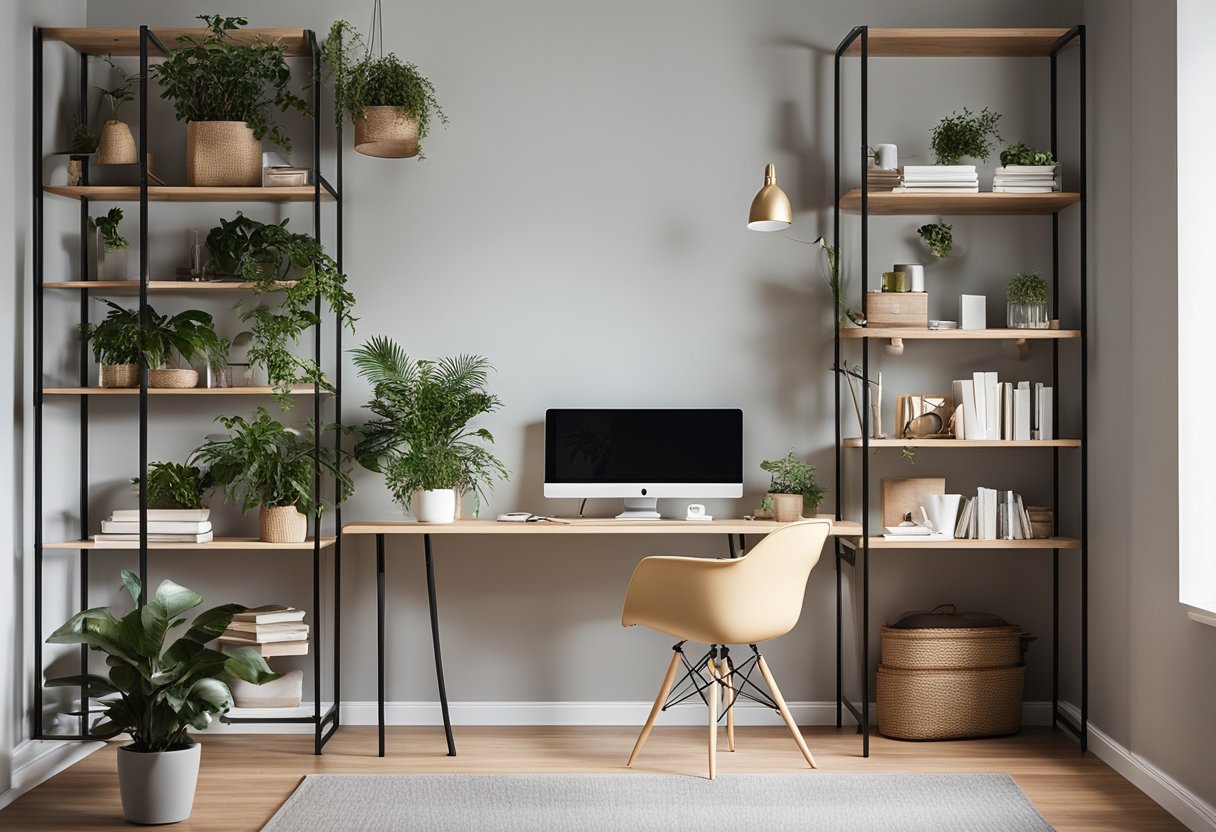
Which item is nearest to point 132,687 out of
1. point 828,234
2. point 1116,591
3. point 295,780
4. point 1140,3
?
point 295,780

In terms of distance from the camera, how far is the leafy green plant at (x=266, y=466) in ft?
12.0

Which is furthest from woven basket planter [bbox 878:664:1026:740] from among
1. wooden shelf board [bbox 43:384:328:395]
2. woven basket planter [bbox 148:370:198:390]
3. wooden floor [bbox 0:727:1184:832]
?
woven basket planter [bbox 148:370:198:390]

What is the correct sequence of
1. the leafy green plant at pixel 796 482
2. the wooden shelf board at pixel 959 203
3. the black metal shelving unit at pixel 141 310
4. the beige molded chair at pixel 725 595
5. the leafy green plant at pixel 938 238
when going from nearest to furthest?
1. the beige molded chair at pixel 725 595
2. the black metal shelving unit at pixel 141 310
3. the wooden shelf board at pixel 959 203
4. the leafy green plant at pixel 796 482
5. the leafy green plant at pixel 938 238

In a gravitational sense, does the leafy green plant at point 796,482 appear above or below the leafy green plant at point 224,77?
below

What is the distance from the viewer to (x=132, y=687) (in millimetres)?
3037

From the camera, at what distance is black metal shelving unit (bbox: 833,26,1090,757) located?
3705 mm

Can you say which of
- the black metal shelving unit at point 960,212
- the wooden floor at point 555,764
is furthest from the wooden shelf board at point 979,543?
the wooden floor at point 555,764

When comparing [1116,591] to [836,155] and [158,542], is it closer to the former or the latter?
[836,155]

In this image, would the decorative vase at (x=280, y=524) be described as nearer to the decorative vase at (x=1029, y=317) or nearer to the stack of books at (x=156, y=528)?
the stack of books at (x=156, y=528)

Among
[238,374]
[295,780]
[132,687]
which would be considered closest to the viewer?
[132,687]

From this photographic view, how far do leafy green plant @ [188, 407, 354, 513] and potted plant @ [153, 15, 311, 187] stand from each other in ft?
2.99

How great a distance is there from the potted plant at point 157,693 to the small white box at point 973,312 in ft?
9.01

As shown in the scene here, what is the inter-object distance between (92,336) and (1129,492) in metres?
3.66

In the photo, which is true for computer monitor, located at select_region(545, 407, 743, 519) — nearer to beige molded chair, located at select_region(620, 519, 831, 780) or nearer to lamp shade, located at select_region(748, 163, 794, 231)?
beige molded chair, located at select_region(620, 519, 831, 780)
